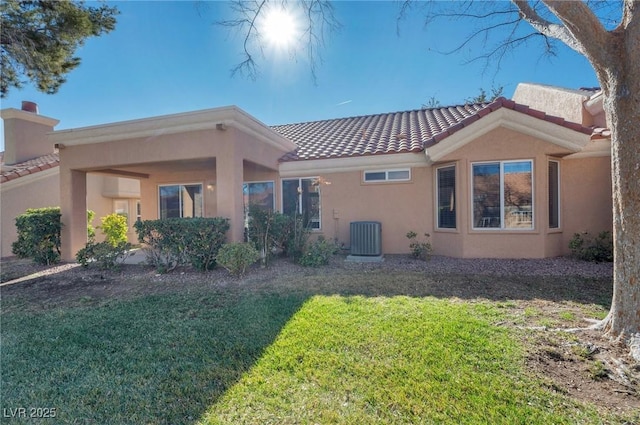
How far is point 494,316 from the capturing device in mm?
4793

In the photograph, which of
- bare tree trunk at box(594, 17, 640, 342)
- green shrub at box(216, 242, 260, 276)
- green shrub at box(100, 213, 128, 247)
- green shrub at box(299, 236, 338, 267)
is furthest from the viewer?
green shrub at box(100, 213, 128, 247)

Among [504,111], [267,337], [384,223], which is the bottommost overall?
[267,337]

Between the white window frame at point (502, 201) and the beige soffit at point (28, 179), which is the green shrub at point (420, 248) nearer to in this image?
the white window frame at point (502, 201)

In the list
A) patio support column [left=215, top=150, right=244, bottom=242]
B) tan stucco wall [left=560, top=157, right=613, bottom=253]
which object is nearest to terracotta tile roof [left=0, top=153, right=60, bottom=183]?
patio support column [left=215, top=150, right=244, bottom=242]

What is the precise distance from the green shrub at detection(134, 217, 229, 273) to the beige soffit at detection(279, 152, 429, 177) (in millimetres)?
4339

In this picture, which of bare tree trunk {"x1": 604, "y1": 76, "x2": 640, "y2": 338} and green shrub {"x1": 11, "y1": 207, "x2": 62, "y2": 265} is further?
green shrub {"x1": 11, "y1": 207, "x2": 62, "y2": 265}

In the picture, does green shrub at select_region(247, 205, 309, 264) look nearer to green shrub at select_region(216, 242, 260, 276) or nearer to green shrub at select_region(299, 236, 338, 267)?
green shrub at select_region(299, 236, 338, 267)

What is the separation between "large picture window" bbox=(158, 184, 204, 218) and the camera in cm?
1370

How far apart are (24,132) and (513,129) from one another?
75.9ft

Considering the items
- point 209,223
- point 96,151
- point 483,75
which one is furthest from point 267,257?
point 483,75

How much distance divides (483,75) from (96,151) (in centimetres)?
1234

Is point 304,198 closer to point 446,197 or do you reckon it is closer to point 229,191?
point 229,191

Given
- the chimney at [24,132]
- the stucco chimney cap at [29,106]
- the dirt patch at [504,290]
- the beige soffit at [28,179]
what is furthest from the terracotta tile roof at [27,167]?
the dirt patch at [504,290]

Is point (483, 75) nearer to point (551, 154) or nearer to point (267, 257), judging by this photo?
point (551, 154)
